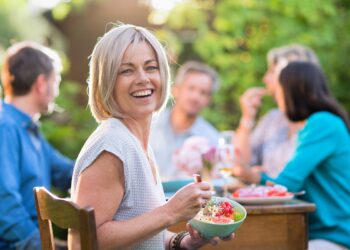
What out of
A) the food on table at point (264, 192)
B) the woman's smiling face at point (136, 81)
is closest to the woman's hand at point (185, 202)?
the woman's smiling face at point (136, 81)

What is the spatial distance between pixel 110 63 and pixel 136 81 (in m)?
0.10

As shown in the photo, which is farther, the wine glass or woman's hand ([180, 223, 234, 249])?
the wine glass

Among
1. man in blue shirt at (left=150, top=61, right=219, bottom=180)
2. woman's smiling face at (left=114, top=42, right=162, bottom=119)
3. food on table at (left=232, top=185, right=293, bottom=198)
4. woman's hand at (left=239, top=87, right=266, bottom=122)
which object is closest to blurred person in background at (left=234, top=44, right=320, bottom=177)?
woman's hand at (left=239, top=87, right=266, bottom=122)

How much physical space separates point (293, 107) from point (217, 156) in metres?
0.54

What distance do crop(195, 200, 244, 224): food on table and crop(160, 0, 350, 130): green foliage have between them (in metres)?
3.86

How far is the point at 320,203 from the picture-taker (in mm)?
3088

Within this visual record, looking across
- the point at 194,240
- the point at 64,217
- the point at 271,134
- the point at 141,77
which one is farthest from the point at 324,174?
the point at 64,217

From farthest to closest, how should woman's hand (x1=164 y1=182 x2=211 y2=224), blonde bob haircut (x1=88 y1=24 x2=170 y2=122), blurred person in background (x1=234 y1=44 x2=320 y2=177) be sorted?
blurred person in background (x1=234 y1=44 x2=320 y2=177) → blonde bob haircut (x1=88 y1=24 x2=170 y2=122) → woman's hand (x1=164 y1=182 x2=211 y2=224)

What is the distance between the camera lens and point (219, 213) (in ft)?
6.74

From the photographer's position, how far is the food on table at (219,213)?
2.04 meters

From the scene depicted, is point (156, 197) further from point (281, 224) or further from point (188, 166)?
point (188, 166)

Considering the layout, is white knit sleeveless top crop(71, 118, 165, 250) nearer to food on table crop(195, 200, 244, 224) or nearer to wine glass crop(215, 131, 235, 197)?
food on table crop(195, 200, 244, 224)

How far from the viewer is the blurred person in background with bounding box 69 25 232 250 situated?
1837mm

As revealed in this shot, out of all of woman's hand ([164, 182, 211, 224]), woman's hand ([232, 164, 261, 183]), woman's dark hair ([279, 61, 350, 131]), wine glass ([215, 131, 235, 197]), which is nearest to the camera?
woman's hand ([164, 182, 211, 224])
